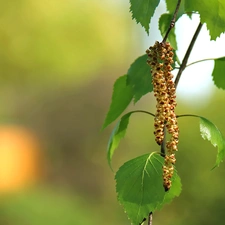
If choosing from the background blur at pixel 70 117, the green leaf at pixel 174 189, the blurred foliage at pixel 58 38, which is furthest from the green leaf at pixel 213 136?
the blurred foliage at pixel 58 38

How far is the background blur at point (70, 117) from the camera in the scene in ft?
18.1

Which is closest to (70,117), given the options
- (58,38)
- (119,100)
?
(58,38)

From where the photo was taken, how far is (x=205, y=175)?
491 cm

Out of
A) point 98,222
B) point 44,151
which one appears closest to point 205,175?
point 98,222

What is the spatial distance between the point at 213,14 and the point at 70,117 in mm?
Answer: 7362

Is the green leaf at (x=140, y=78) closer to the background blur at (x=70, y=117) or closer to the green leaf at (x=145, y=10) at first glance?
the green leaf at (x=145, y=10)

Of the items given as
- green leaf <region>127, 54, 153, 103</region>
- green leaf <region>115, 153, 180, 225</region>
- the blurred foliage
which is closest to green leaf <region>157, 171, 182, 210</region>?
green leaf <region>115, 153, 180, 225</region>

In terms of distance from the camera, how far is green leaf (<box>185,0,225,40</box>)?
543mm

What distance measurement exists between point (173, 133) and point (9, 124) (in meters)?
7.27

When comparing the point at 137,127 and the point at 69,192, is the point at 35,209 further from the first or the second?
the point at 137,127

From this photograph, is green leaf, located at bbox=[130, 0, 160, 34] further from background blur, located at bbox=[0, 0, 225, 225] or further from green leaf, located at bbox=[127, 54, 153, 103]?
background blur, located at bbox=[0, 0, 225, 225]

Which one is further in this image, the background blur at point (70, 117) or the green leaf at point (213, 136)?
the background blur at point (70, 117)

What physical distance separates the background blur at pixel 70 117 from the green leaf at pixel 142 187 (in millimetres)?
4352

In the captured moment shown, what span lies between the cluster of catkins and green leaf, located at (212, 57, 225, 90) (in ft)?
0.52
